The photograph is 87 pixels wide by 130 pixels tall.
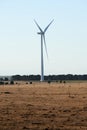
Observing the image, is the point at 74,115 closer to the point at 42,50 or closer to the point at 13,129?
the point at 13,129

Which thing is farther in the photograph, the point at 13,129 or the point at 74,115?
the point at 74,115

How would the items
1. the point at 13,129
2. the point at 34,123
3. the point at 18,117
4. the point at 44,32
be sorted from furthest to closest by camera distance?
1. the point at 44,32
2. the point at 18,117
3. the point at 34,123
4. the point at 13,129

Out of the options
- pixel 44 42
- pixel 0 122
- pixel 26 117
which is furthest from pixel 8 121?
pixel 44 42

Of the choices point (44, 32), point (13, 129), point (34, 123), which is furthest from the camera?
point (44, 32)

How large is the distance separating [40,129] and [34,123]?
2.45 meters

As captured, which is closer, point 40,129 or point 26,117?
point 40,129

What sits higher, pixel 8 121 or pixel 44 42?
pixel 44 42

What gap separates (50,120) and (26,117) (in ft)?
7.20

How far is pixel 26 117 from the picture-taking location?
90.4 ft

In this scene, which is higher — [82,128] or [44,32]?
[44,32]

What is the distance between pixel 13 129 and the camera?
72.0 ft

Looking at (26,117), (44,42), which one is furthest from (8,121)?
(44,42)

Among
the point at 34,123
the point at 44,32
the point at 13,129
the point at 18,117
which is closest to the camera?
the point at 13,129

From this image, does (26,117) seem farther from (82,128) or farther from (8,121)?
(82,128)
